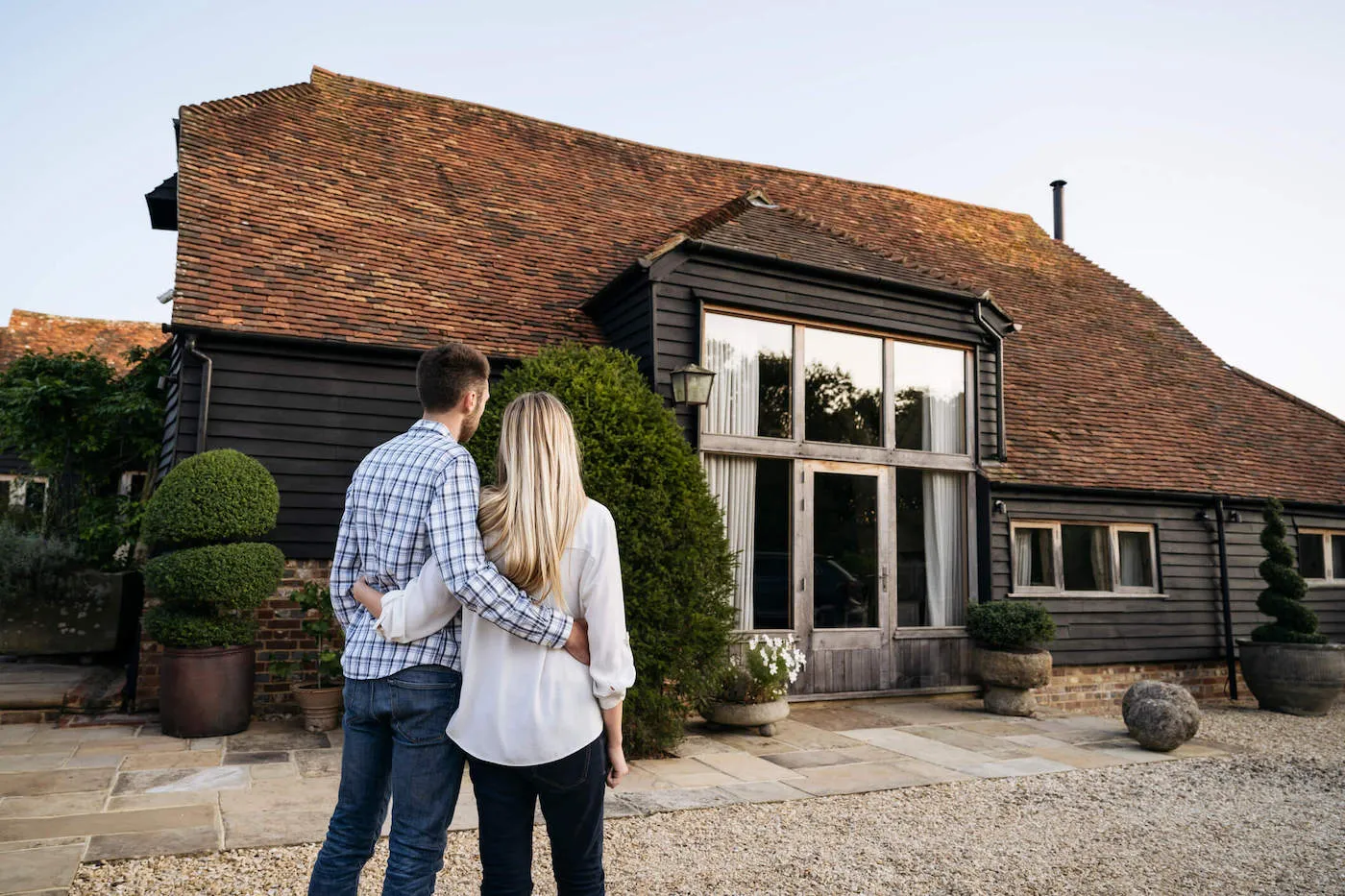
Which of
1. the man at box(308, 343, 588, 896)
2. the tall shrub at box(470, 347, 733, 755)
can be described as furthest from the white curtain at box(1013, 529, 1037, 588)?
the man at box(308, 343, 588, 896)

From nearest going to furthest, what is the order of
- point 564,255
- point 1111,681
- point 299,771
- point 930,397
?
point 299,771 < point 930,397 < point 564,255 < point 1111,681

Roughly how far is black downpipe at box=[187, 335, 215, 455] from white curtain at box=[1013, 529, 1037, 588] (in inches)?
340

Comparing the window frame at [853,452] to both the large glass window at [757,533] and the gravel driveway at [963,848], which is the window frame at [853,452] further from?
the gravel driveway at [963,848]

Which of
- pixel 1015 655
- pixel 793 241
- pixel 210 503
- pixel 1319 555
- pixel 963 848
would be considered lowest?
pixel 963 848

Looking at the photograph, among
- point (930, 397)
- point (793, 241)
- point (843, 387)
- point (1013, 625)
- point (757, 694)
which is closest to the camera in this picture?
point (757, 694)

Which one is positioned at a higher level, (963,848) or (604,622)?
(604,622)

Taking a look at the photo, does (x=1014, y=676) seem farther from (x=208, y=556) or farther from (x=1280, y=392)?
(x=1280, y=392)

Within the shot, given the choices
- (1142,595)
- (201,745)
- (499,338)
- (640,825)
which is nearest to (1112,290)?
(1142,595)

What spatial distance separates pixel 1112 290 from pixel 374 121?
1229 cm

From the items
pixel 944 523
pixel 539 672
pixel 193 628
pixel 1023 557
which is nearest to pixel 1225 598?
pixel 1023 557

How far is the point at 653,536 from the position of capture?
6102mm

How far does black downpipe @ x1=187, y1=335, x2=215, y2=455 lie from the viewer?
736cm

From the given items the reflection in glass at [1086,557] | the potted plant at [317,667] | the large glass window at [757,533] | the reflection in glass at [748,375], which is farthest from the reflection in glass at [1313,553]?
the potted plant at [317,667]

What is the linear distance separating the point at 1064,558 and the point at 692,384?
18.9 feet
